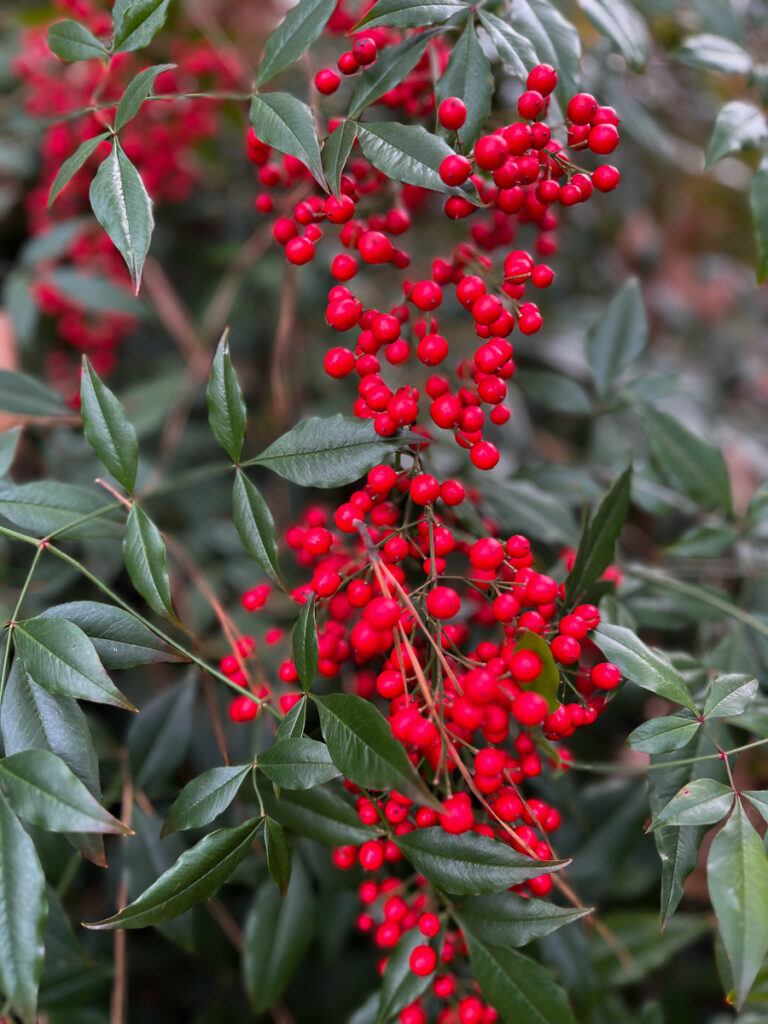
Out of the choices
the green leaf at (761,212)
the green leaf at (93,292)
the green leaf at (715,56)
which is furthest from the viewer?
the green leaf at (93,292)

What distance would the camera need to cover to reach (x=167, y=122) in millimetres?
1441

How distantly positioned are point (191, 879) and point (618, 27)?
0.96 metres

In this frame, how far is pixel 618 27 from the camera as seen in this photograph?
855mm

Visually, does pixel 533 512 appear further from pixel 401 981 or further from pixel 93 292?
pixel 93 292

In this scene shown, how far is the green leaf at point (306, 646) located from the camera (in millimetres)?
644

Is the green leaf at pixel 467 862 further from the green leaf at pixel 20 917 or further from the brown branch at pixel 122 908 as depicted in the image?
the brown branch at pixel 122 908

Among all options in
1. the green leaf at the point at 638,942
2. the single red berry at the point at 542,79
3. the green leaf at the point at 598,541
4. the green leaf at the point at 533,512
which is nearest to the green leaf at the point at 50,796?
the green leaf at the point at 598,541

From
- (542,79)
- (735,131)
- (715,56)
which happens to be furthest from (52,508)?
(715,56)

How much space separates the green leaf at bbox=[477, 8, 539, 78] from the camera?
0.70 metres

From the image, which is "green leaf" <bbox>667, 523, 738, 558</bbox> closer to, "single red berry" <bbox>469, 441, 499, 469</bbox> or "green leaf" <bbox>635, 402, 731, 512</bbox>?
"green leaf" <bbox>635, 402, 731, 512</bbox>

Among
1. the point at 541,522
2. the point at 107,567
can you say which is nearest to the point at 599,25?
the point at 541,522

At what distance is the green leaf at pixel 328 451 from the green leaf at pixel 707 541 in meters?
0.50

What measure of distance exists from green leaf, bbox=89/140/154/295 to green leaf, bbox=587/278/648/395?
2.22 ft

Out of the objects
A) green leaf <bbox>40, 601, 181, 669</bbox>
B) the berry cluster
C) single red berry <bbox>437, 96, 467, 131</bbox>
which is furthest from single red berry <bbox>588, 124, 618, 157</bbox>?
green leaf <bbox>40, 601, 181, 669</bbox>
